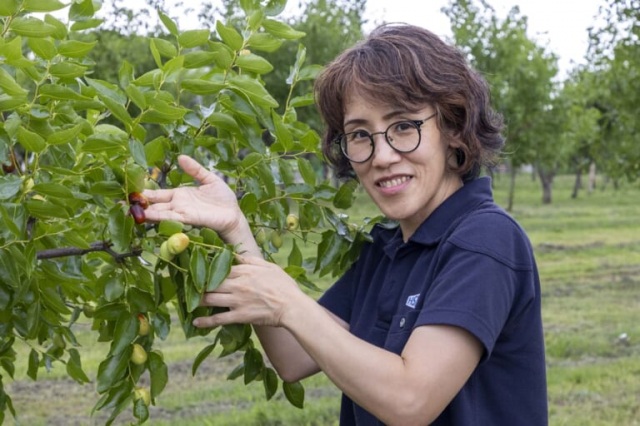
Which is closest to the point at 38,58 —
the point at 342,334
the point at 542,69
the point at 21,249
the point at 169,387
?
the point at 21,249

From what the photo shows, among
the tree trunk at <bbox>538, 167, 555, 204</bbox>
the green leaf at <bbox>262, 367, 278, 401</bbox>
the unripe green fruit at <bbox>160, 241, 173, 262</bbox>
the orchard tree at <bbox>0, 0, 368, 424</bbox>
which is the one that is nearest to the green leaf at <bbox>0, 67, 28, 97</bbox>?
the orchard tree at <bbox>0, 0, 368, 424</bbox>

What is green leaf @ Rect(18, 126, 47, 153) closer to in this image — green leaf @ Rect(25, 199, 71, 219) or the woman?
green leaf @ Rect(25, 199, 71, 219)

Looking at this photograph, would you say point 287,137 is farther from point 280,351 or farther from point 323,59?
point 323,59

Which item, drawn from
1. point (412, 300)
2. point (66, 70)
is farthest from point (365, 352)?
point (66, 70)

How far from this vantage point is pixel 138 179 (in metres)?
1.99

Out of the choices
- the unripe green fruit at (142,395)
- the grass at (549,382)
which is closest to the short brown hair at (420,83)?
the unripe green fruit at (142,395)

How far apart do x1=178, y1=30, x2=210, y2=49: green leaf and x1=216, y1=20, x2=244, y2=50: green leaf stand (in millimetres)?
33

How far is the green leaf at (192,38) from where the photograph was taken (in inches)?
86.5

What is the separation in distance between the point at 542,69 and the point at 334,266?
32087 mm

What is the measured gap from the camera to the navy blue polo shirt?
6.44 ft

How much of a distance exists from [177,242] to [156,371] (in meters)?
0.49

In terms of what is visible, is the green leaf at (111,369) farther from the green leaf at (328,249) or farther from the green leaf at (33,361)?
the green leaf at (33,361)

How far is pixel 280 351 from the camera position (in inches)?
98.0

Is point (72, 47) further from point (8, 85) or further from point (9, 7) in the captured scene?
point (8, 85)
